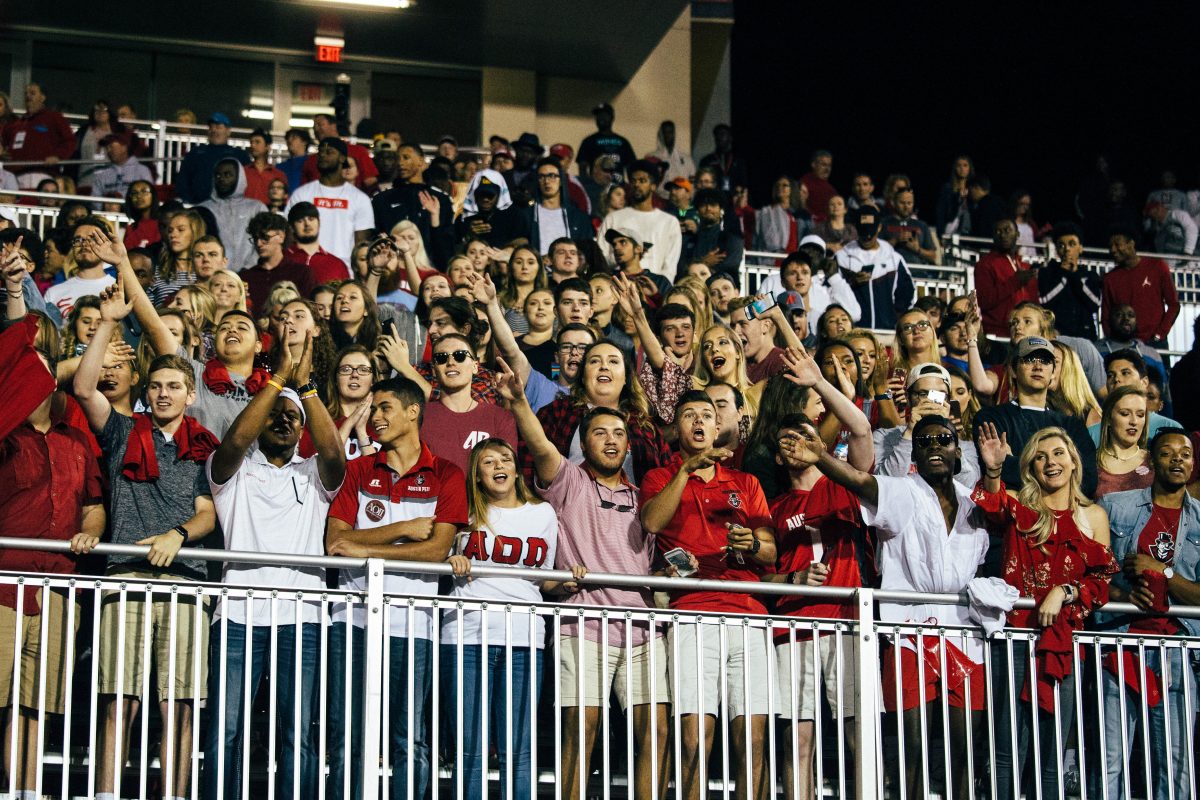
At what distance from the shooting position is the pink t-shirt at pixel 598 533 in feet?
24.3

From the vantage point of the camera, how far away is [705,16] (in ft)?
73.5

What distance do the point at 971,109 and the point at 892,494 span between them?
718 inches

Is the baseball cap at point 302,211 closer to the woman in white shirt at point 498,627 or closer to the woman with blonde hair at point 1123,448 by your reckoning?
the woman in white shirt at point 498,627

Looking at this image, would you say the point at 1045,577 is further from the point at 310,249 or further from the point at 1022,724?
the point at 310,249

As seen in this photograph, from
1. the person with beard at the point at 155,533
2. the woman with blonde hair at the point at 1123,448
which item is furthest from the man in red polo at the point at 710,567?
the woman with blonde hair at the point at 1123,448

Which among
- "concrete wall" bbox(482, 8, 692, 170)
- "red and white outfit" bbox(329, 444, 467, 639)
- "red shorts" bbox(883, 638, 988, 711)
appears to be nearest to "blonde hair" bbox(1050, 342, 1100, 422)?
"red shorts" bbox(883, 638, 988, 711)

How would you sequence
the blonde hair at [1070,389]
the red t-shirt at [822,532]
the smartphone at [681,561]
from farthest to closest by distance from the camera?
the blonde hair at [1070,389] < the red t-shirt at [822,532] < the smartphone at [681,561]

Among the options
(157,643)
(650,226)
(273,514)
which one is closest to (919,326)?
(650,226)

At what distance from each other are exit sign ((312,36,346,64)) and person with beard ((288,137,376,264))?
7.82 meters

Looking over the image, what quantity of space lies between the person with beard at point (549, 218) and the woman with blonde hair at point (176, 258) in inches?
113

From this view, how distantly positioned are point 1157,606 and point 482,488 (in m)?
3.15

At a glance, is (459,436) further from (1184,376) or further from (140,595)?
(1184,376)

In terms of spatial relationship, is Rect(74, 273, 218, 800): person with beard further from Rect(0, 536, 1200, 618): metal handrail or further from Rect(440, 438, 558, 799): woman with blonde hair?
Rect(440, 438, 558, 799): woman with blonde hair

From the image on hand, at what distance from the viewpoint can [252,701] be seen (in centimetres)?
697
